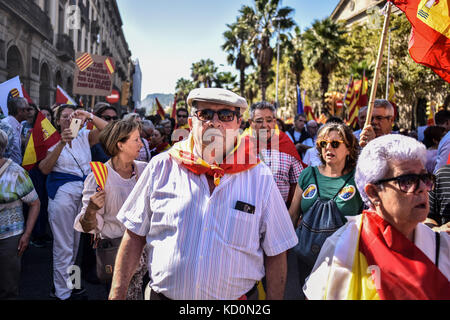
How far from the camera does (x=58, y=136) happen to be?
509 centimetres

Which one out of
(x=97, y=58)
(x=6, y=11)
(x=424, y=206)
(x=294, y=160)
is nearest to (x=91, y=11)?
(x=6, y=11)

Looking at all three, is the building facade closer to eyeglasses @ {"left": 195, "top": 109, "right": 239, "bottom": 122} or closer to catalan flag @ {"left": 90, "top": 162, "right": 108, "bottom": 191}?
catalan flag @ {"left": 90, "top": 162, "right": 108, "bottom": 191}

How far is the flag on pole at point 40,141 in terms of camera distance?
5.05 meters

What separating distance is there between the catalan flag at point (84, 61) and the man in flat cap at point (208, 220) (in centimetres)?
617

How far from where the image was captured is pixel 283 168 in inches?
156

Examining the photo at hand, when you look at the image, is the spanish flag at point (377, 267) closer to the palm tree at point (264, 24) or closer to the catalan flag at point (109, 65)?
the catalan flag at point (109, 65)

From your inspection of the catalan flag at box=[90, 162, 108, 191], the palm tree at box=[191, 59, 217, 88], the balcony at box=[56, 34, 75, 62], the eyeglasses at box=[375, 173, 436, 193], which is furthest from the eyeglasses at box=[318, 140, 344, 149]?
the palm tree at box=[191, 59, 217, 88]

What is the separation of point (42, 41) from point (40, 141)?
16574 mm

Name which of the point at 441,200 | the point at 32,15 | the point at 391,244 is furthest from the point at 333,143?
the point at 32,15

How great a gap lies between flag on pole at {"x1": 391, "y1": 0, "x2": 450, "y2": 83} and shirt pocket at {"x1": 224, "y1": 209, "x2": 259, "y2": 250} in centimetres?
273

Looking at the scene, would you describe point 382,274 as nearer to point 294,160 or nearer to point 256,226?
point 256,226

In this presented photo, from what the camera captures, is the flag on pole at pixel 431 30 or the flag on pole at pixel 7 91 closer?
the flag on pole at pixel 431 30

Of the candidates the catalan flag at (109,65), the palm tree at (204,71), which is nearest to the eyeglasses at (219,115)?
the catalan flag at (109,65)
